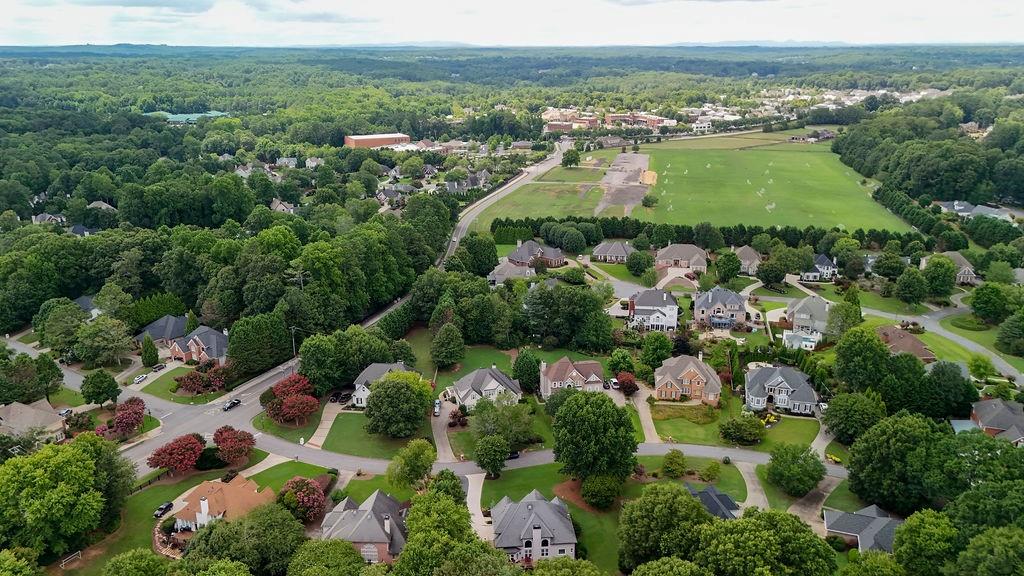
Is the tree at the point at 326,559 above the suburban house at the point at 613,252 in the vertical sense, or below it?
above

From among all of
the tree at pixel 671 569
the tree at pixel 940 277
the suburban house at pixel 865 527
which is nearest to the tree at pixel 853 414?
the suburban house at pixel 865 527

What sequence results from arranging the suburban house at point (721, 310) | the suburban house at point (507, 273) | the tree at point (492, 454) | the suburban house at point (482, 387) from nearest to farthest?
1. the tree at point (492, 454)
2. the suburban house at point (482, 387)
3. the suburban house at point (721, 310)
4. the suburban house at point (507, 273)

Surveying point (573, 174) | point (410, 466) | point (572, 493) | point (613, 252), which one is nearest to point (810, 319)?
point (613, 252)

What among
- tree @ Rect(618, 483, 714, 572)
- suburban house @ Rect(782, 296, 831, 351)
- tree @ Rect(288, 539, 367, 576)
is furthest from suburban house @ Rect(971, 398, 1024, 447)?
tree @ Rect(288, 539, 367, 576)

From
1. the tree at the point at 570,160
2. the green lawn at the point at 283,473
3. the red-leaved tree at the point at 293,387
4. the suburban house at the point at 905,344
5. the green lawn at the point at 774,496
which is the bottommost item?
the green lawn at the point at 283,473

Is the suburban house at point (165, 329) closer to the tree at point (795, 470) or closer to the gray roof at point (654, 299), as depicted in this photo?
the gray roof at point (654, 299)

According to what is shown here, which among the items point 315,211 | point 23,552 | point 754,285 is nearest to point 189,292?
point 315,211

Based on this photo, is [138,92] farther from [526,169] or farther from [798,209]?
[798,209]
